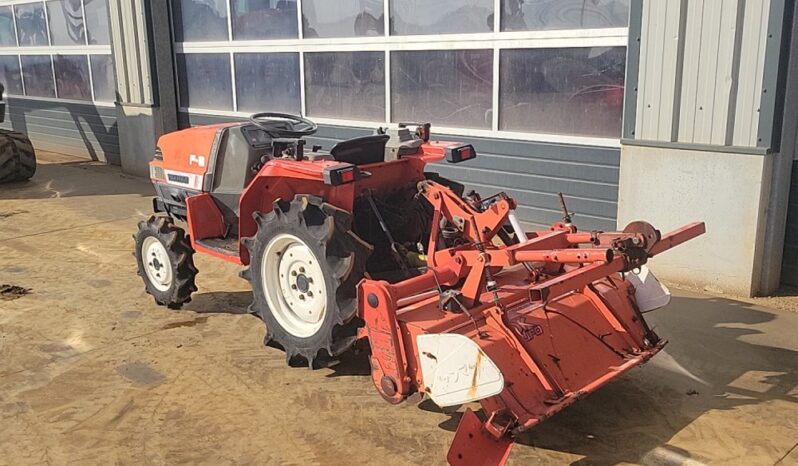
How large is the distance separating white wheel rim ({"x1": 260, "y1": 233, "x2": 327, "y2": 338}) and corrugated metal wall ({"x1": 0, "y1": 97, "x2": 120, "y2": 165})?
345 inches

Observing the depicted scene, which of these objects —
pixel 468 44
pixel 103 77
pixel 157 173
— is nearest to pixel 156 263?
pixel 157 173

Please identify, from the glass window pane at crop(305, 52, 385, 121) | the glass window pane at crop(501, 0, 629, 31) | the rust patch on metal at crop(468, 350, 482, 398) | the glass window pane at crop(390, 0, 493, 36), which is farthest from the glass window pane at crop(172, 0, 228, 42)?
the rust patch on metal at crop(468, 350, 482, 398)

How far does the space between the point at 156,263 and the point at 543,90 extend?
360 centimetres

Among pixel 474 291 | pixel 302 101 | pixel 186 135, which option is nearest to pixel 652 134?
pixel 474 291

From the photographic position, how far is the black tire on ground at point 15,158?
10312 millimetres

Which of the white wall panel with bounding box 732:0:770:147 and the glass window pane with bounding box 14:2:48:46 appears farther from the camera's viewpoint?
the glass window pane with bounding box 14:2:48:46

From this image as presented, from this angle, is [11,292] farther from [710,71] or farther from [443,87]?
[710,71]

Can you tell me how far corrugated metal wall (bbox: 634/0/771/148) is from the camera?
5.14 meters

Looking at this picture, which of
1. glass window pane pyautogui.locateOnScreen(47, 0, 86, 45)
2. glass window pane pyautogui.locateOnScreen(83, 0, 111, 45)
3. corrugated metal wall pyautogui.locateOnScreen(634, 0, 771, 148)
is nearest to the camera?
corrugated metal wall pyautogui.locateOnScreen(634, 0, 771, 148)

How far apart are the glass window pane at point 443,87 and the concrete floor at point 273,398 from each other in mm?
→ 2830

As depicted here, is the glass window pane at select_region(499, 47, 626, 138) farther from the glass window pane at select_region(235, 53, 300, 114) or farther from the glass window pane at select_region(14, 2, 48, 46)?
the glass window pane at select_region(14, 2, 48, 46)

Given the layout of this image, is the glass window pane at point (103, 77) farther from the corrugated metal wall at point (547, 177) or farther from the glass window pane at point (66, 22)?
the corrugated metal wall at point (547, 177)

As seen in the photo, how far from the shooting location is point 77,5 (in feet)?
40.8

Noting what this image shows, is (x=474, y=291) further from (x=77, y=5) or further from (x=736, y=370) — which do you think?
(x=77, y=5)
